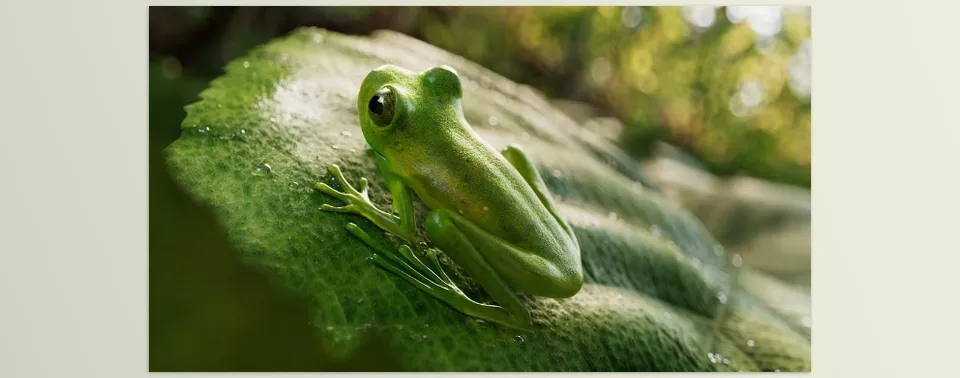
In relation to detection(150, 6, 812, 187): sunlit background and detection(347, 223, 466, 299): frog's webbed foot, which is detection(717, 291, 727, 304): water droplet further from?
detection(347, 223, 466, 299): frog's webbed foot

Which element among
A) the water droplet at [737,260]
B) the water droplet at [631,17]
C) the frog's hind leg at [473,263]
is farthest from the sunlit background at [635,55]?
the frog's hind leg at [473,263]

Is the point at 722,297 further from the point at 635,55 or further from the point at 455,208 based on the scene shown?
the point at 455,208

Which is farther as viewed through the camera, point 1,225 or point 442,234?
point 1,225

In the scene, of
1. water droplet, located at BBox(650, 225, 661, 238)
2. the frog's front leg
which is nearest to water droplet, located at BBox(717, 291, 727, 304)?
water droplet, located at BBox(650, 225, 661, 238)

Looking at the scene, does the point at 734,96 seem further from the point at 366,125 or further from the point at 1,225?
the point at 1,225
